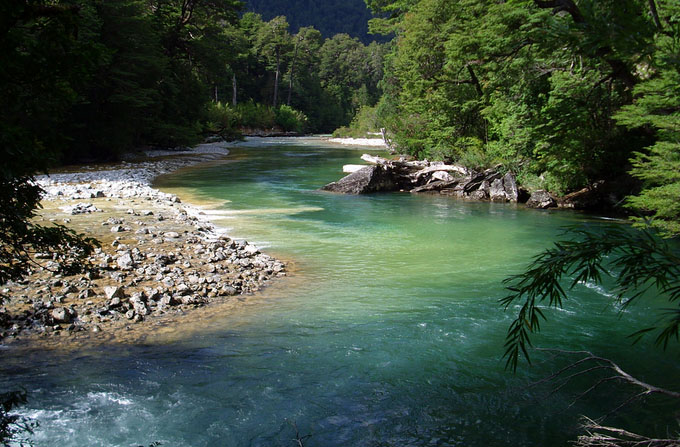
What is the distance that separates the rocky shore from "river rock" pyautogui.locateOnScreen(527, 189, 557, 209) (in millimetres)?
10860

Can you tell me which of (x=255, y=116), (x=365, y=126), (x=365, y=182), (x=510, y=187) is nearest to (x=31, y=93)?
(x=365, y=182)

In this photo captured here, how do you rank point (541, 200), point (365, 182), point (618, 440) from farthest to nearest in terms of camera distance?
point (365, 182), point (541, 200), point (618, 440)

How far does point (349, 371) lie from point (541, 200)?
13.8m

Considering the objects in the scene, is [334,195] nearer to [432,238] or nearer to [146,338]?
[432,238]

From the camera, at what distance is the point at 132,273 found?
330 inches

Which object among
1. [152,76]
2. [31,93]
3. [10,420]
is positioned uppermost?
[152,76]

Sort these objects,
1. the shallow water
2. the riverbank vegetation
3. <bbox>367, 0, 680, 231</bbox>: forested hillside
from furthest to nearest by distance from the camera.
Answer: the riverbank vegetation < the shallow water < <bbox>367, 0, 680, 231</bbox>: forested hillside

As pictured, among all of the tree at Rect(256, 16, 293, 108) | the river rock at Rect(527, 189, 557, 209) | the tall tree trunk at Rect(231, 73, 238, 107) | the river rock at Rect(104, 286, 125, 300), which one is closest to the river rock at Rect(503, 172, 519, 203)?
the river rock at Rect(527, 189, 557, 209)

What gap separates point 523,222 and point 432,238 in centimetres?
375

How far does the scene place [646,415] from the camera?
477 cm

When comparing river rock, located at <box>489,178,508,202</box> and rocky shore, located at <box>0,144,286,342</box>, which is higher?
river rock, located at <box>489,178,508,202</box>

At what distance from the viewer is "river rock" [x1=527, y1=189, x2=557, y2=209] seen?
17312 mm

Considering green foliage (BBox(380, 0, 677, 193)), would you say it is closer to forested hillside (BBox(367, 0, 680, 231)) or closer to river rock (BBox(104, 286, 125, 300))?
forested hillside (BBox(367, 0, 680, 231))

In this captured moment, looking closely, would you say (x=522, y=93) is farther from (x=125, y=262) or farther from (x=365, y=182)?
(x=125, y=262)
